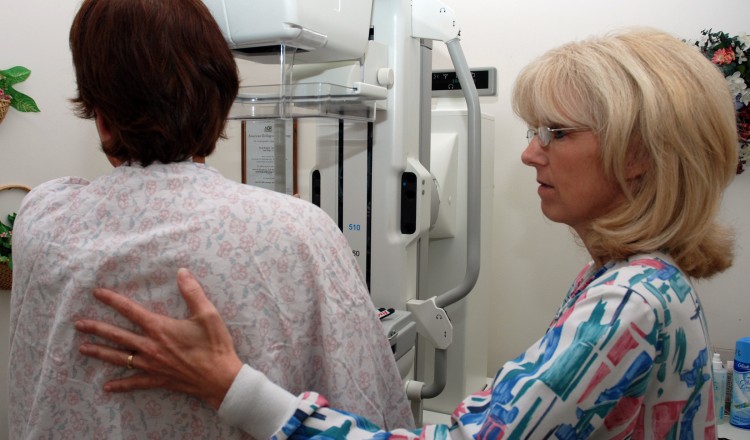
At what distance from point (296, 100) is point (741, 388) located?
167 cm

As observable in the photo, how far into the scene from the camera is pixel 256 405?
2.73ft

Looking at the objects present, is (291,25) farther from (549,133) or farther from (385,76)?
(549,133)

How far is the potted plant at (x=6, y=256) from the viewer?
1894mm

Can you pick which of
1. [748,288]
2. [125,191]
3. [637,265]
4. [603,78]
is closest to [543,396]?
[637,265]

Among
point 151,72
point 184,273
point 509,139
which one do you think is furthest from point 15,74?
point 509,139

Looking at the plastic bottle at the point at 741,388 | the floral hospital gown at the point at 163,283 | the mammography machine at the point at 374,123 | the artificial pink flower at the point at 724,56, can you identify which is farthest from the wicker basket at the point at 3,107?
the plastic bottle at the point at 741,388

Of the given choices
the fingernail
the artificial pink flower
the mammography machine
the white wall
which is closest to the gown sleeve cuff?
the fingernail

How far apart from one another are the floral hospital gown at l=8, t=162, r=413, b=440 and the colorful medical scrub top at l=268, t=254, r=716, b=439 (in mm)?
120

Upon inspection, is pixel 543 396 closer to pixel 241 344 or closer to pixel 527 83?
pixel 241 344

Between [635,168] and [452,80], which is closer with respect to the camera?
[635,168]

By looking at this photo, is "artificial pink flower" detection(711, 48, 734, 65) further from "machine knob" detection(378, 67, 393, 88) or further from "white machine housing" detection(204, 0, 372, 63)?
"white machine housing" detection(204, 0, 372, 63)

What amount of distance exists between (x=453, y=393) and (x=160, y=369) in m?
1.43

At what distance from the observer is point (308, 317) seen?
35.3 inches

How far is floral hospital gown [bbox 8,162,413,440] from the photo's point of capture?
82 centimetres
